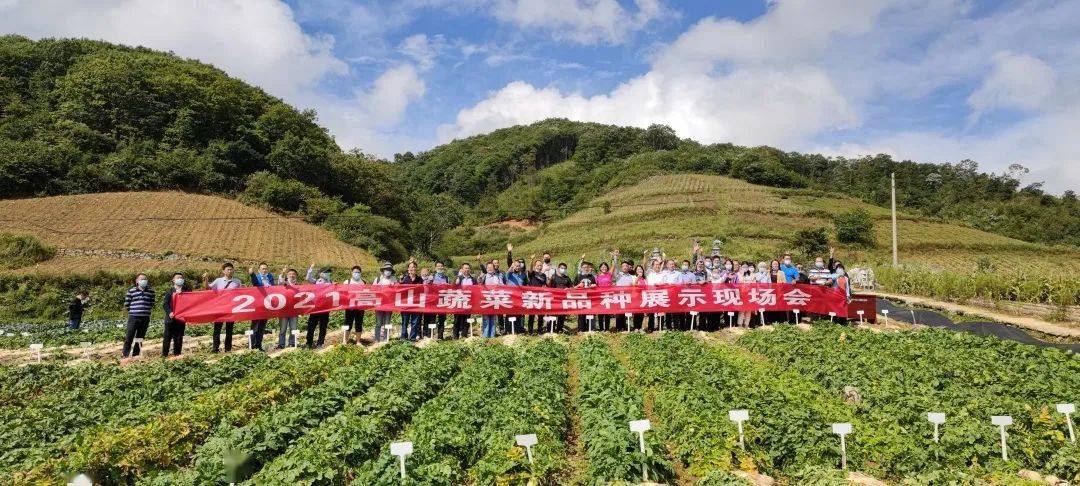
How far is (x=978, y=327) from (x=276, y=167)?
290 ft

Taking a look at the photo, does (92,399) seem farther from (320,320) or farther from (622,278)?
(622,278)

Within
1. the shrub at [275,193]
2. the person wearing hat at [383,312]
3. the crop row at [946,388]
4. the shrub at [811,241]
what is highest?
the shrub at [275,193]

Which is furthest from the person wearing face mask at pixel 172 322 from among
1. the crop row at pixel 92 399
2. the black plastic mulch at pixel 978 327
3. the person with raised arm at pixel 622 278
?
the black plastic mulch at pixel 978 327

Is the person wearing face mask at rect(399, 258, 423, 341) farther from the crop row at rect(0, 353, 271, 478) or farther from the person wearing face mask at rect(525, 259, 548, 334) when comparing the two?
the crop row at rect(0, 353, 271, 478)

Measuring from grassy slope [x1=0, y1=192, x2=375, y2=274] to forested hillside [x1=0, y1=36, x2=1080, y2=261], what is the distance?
476 centimetres

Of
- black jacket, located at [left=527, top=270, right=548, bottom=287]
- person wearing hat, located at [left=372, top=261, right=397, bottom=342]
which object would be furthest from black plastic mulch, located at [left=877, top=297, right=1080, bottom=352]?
person wearing hat, located at [left=372, top=261, right=397, bottom=342]

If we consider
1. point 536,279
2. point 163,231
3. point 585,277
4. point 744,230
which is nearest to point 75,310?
point 536,279

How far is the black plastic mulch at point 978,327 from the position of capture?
16348 mm

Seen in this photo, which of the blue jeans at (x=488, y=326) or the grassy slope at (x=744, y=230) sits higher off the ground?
the grassy slope at (x=744, y=230)

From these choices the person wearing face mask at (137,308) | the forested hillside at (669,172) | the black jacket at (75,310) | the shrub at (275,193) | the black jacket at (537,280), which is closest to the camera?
the person wearing face mask at (137,308)

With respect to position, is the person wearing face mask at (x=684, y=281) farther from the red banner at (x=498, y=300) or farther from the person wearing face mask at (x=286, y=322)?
the person wearing face mask at (x=286, y=322)

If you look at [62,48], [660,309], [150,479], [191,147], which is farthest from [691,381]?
[62,48]

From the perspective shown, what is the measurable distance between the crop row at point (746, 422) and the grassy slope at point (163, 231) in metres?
46.4

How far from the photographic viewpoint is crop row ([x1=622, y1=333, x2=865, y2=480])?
7.93 metres
